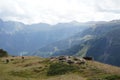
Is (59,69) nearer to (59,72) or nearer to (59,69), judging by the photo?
(59,69)

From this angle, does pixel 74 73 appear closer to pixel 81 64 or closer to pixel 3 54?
pixel 81 64

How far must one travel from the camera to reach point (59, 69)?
63.0 m

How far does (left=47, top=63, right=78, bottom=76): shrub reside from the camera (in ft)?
201

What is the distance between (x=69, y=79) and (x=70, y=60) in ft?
57.3

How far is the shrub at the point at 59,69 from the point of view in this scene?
61369 millimetres

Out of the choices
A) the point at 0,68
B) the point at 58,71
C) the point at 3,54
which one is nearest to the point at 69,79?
the point at 58,71

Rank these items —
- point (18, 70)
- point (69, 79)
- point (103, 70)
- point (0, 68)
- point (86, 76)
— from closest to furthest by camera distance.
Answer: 1. point (69, 79)
2. point (86, 76)
3. point (103, 70)
4. point (18, 70)
5. point (0, 68)

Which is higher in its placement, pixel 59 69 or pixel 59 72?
pixel 59 69

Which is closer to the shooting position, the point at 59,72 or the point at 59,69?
the point at 59,72

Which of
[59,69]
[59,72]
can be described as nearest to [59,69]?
[59,69]

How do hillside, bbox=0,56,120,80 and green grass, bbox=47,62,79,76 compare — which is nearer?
hillside, bbox=0,56,120,80

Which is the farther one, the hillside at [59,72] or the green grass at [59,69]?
the green grass at [59,69]

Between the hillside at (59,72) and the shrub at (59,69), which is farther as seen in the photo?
the shrub at (59,69)

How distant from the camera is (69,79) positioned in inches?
2073
